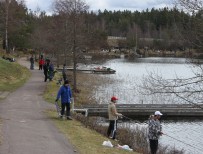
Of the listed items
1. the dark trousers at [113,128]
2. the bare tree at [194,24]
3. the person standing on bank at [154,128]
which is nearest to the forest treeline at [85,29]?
the bare tree at [194,24]

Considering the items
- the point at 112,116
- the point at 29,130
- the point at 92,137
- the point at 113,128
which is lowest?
the point at 92,137

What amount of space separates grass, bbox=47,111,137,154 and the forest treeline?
467 centimetres

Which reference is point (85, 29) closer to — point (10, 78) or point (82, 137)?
point (10, 78)

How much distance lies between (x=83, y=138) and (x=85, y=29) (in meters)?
31.2

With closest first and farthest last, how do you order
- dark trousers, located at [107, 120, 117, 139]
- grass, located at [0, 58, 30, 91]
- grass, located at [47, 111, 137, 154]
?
grass, located at [47, 111, 137, 154], dark trousers, located at [107, 120, 117, 139], grass, located at [0, 58, 30, 91]

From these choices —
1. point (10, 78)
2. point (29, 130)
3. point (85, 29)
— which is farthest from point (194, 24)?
point (85, 29)

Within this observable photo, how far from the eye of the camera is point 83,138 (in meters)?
15.6

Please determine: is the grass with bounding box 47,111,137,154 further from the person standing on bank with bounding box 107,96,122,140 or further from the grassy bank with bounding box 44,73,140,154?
the person standing on bank with bounding box 107,96,122,140

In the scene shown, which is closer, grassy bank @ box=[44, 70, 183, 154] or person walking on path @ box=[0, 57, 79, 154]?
person walking on path @ box=[0, 57, 79, 154]

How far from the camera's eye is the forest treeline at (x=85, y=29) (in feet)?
50.4

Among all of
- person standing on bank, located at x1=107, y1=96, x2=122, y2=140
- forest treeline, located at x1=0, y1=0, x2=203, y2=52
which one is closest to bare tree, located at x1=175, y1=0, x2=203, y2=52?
forest treeline, located at x1=0, y1=0, x2=203, y2=52

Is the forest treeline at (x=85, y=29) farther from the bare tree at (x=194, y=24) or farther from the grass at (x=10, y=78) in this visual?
the grass at (x=10, y=78)

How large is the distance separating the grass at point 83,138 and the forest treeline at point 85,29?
4.67 meters

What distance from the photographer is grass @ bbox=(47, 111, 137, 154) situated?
46.2 feet
